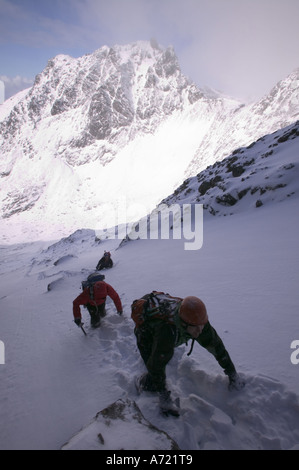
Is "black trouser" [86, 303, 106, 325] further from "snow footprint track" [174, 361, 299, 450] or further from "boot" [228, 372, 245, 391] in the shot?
"boot" [228, 372, 245, 391]

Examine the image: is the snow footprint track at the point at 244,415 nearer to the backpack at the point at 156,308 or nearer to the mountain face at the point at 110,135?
the backpack at the point at 156,308

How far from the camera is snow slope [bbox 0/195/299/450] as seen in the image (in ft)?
8.46

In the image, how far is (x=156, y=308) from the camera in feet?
8.91

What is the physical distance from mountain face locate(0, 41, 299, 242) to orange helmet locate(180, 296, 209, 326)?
48040 millimetres

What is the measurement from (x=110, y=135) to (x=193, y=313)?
89741mm

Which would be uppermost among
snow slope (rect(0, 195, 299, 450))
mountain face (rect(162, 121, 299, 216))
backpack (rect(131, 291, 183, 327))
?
mountain face (rect(162, 121, 299, 216))

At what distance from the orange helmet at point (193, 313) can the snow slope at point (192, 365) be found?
4.02 ft

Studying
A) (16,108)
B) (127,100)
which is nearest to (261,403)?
(127,100)

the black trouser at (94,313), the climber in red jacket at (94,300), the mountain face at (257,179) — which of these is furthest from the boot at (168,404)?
the mountain face at (257,179)

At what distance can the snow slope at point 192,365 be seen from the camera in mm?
2578

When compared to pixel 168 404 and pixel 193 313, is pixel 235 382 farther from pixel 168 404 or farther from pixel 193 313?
pixel 193 313

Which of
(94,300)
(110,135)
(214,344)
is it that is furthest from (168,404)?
(110,135)

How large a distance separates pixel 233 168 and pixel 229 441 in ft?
57.7

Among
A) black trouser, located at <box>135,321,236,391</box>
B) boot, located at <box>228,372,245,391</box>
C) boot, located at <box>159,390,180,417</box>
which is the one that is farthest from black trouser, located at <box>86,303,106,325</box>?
boot, located at <box>228,372,245,391</box>
